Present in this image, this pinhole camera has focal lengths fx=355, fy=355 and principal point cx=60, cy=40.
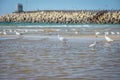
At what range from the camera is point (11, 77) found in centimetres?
863

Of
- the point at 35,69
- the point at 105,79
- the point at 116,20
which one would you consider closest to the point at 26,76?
the point at 35,69

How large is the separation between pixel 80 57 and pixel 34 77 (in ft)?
13.7

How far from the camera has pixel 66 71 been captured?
941 centimetres

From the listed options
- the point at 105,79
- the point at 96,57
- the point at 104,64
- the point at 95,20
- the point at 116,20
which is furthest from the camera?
the point at 95,20

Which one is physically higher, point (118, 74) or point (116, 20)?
point (118, 74)

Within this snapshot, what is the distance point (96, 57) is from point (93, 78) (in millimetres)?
4079

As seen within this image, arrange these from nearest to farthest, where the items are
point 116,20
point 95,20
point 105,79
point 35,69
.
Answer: point 105,79, point 35,69, point 116,20, point 95,20

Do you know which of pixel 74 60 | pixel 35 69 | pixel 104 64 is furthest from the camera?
pixel 74 60

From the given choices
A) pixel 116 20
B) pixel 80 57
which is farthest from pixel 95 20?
pixel 80 57

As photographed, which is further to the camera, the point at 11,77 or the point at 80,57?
the point at 80,57

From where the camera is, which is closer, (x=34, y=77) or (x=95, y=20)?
(x=34, y=77)

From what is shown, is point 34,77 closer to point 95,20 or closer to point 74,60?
point 74,60

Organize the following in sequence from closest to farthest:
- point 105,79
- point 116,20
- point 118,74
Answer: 1. point 105,79
2. point 118,74
3. point 116,20

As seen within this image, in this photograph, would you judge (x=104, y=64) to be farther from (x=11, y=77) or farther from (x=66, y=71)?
(x=11, y=77)
